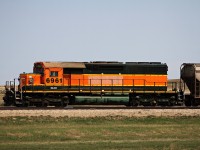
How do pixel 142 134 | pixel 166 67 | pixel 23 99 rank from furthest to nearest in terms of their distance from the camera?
1. pixel 166 67
2. pixel 23 99
3. pixel 142 134

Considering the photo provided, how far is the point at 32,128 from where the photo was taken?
22.2 metres

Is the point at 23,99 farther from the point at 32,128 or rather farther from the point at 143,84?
the point at 32,128

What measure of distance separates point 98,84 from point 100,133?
46.9 ft

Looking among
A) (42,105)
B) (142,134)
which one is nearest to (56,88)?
(42,105)

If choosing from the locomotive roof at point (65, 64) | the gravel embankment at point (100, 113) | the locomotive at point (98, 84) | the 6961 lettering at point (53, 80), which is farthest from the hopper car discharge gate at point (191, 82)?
the 6961 lettering at point (53, 80)

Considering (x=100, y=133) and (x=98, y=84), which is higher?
Result: (x=98, y=84)

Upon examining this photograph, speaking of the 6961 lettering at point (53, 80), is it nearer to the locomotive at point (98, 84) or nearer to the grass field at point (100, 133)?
the locomotive at point (98, 84)

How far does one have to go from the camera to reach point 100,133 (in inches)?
834

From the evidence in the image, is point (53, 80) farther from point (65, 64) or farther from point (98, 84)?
point (98, 84)

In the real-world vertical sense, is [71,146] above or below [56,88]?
below

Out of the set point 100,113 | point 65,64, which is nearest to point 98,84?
point 65,64

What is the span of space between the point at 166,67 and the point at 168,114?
7879mm

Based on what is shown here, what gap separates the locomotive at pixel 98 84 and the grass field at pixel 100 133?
27.1 ft

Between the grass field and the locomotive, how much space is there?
8267mm
